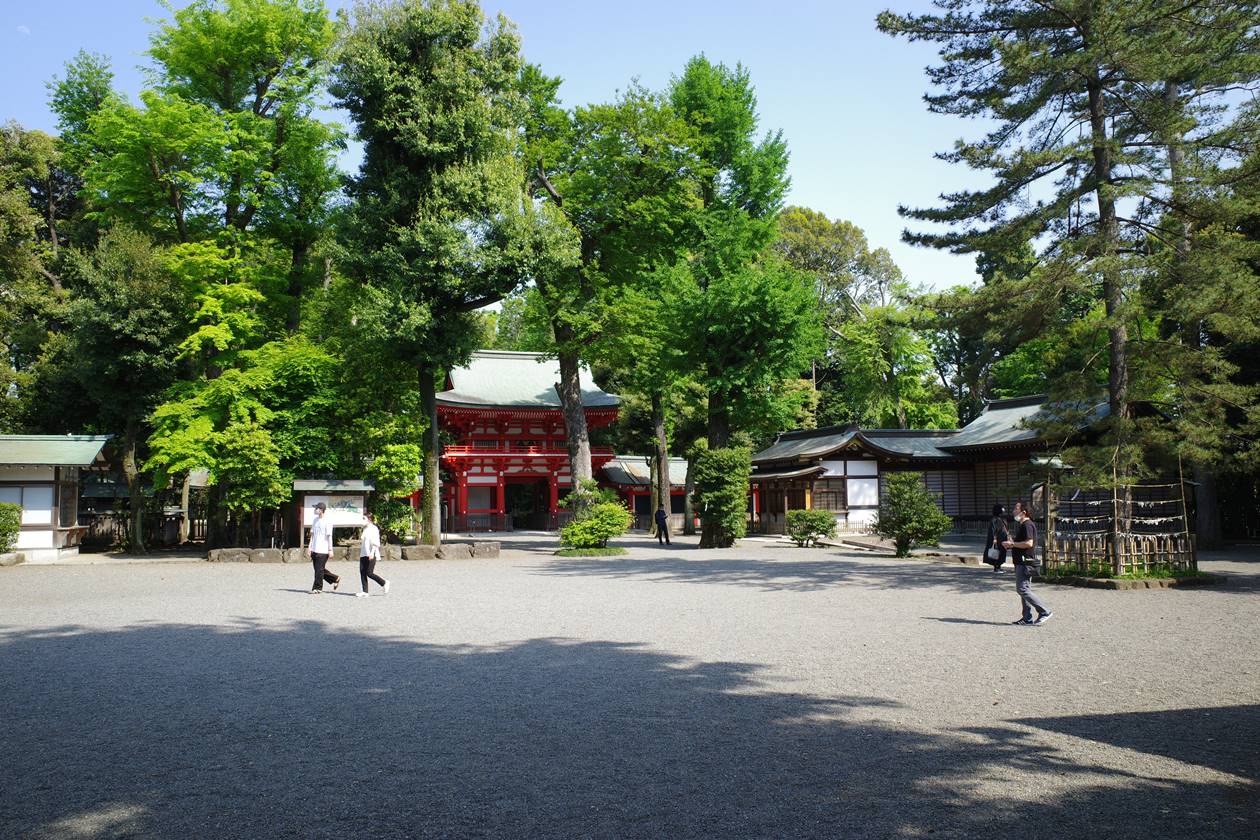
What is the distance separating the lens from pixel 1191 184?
14.8 metres

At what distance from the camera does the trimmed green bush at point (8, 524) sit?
74.8 feet

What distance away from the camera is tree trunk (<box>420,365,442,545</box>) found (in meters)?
24.7

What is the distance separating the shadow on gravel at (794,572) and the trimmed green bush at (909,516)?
4.72ft

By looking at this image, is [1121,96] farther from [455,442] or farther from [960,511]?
[455,442]

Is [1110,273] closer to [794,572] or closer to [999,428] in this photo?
[794,572]

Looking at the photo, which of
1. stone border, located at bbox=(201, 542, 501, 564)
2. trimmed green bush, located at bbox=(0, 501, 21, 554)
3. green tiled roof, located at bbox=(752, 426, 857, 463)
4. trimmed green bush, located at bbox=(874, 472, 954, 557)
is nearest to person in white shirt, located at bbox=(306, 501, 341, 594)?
stone border, located at bbox=(201, 542, 501, 564)

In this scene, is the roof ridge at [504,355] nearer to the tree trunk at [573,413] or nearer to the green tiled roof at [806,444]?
the green tiled roof at [806,444]

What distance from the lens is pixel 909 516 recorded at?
2320cm

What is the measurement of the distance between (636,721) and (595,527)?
60.6 ft

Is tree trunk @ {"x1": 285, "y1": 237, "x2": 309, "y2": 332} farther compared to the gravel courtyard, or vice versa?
tree trunk @ {"x1": 285, "y1": 237, "x2": 309, "y2": 332}

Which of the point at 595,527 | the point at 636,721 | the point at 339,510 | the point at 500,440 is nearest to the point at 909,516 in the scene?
the point at 595,527

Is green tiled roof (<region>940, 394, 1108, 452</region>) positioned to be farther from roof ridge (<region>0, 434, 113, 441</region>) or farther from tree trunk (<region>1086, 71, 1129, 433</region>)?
roof ridge (<region>0, 434, 113, 441</region>)

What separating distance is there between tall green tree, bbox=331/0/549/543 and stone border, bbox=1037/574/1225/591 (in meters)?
15.2

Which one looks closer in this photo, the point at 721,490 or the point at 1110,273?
the point at 1110,273
